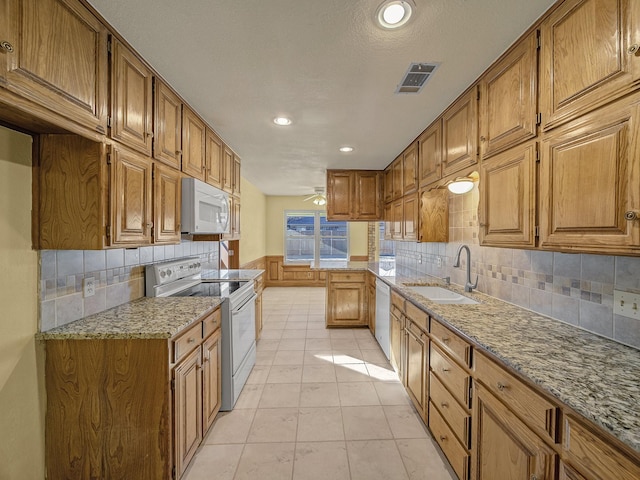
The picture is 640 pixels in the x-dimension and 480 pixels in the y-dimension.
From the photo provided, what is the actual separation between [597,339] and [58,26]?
2.68 metres

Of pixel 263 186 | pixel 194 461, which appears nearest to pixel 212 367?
Result: pixel 194 461

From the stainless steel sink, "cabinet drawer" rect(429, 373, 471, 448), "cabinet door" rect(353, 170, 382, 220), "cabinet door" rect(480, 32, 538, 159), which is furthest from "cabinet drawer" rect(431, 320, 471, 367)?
"cabinet door" rect(353, 170, 382, 220)

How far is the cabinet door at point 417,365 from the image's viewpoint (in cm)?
204

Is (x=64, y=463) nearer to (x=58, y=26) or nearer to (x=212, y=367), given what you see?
(x=212, y=367)

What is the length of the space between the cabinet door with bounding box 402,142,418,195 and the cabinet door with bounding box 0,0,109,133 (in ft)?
8.51

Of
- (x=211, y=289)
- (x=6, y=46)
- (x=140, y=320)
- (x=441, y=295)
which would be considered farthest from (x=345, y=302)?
(x=6, y=46)

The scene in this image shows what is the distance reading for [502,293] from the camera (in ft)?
6.81

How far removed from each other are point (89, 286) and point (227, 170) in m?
1.91

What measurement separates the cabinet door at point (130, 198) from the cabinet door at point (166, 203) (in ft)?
0.24

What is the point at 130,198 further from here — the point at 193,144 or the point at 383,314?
the point at 383,314

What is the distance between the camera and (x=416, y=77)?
1806mm

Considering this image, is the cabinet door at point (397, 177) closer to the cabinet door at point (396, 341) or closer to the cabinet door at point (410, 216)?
the cabinet door at point (410, 216)

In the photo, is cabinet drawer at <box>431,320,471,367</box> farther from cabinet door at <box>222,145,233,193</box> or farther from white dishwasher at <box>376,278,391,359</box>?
cabinet door at <box>222,145,233,193</box>

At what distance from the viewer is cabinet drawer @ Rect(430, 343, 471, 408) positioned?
1488mm
